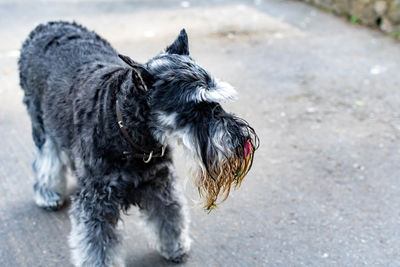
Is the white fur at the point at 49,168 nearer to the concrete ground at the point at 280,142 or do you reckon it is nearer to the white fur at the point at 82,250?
the concrete ground at the point at 280,142

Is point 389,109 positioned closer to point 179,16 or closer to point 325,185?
point 325,185

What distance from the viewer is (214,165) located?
9.18 feet

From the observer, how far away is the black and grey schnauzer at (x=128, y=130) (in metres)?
2.74

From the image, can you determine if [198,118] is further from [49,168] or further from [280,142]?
[280,142]

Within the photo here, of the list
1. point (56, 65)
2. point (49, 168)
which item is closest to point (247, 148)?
point (56, 65)

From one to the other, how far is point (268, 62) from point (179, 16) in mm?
2679

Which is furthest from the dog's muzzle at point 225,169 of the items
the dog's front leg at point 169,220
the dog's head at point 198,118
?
the dog's front leg at point 169,220

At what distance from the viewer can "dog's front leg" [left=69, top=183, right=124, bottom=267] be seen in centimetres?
311

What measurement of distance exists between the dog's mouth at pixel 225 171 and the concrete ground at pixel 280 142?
0.93 m

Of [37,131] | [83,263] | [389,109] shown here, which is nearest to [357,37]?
[389,109]

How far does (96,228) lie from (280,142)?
102 inches

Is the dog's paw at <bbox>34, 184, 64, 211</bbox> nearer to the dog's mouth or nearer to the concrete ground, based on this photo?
the concrete ground

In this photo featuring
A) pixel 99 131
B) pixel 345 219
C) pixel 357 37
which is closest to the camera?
pixel 99 131

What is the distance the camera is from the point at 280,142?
5.16 m
